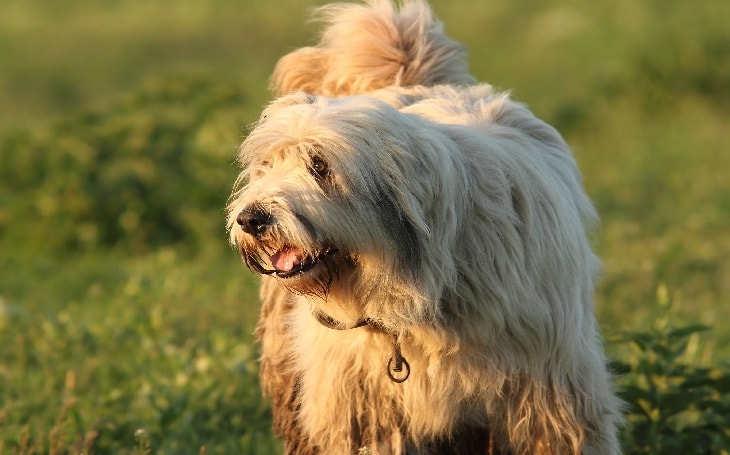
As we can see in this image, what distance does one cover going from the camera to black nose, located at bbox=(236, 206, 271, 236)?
3863 millimetres

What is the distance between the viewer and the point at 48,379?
642 cm

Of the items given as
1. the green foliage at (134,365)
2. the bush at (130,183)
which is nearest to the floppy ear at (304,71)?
the green foliage at (134,365)

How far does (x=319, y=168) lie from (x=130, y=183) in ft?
20.6

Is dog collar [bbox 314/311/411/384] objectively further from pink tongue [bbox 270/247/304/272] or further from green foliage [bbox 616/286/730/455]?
green foliage [bbox 616/286/730/455]

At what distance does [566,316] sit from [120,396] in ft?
8.10

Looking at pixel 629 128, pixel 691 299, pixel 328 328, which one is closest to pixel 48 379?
pixel 328 328

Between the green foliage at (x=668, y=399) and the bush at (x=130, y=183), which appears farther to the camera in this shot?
the bush at (x=130, y=183)

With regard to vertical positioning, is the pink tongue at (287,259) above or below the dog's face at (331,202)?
below

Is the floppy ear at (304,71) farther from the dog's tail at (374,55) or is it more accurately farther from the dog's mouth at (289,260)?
the dog's mouth at (289,260)

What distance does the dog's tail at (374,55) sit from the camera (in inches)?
223

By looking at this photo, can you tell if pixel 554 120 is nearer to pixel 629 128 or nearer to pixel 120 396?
pixel 629 128

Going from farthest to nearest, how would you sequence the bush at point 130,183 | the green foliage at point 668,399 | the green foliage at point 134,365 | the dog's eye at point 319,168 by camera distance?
the bush at point 130,183, the green foliage at point 134,365, the green foliage at point 668,399, the dog's eye at point 319,168

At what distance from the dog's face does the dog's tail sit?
5.09 ft

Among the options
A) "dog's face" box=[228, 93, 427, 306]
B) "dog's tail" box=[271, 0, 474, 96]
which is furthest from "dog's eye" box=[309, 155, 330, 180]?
"dog's tail" box=[271, 0, 474, 96]
